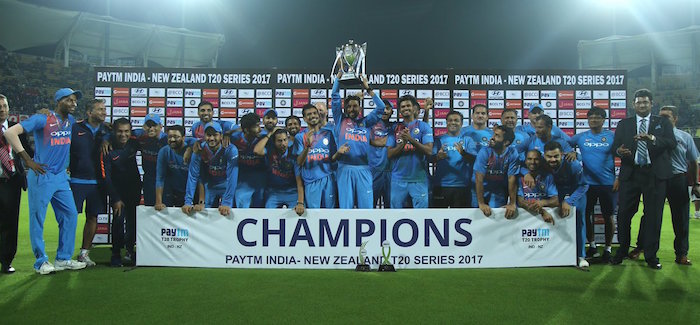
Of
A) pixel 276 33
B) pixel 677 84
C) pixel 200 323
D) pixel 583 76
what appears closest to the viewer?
pixel 200 323

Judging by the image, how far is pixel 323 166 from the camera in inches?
265

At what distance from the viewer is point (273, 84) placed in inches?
352

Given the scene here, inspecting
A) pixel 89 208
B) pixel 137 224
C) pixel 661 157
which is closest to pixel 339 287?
pixel 137 224

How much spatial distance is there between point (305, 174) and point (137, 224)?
214 cm

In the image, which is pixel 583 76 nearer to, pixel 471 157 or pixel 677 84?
pixel 471 157

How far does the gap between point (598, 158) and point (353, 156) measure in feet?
11.4

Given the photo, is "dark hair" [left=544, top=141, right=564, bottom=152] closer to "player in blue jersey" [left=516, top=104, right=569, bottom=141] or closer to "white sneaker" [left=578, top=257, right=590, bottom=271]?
"player in blue jersey" [left=516, top=104, right=569, bottom=141]

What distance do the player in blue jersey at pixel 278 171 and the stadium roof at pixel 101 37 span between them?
928 inches

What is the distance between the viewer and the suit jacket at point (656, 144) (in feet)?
20.8

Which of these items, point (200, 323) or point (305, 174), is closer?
point (200, 323)

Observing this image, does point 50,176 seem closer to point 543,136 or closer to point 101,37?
point 543,136

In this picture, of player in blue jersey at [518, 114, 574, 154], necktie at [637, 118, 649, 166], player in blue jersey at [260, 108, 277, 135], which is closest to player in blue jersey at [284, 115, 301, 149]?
player in blue jersey at [260, 108, 277, 135]

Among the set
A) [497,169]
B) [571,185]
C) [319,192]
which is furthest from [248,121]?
[571,185]

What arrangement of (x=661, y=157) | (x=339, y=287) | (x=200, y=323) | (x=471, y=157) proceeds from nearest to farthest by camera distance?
(x=200, y=323)
(x=339, y=287)
(x=661, y=157)
(x=471, y=157)
